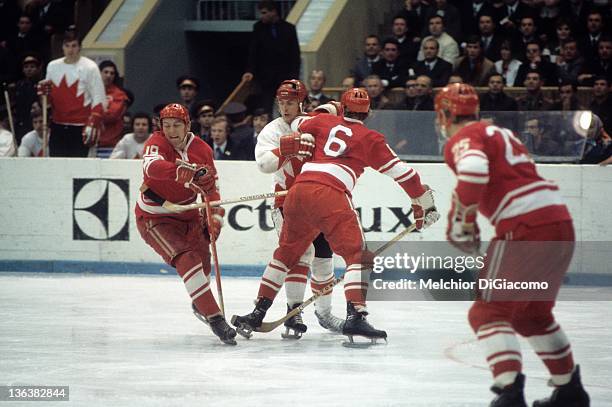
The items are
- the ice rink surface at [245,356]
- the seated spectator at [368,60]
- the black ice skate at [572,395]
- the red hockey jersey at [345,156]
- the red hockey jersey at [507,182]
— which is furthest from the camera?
the seated spectator at [368,60]

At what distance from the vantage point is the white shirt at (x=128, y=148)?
36.2 ft

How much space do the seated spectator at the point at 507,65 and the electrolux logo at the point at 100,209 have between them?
3879 millimetres

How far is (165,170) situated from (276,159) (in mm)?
632

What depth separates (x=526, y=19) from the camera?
1198 centimetres

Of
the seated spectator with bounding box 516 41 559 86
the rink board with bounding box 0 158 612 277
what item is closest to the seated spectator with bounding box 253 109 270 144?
the rink board with bounding box 0 158 612 277

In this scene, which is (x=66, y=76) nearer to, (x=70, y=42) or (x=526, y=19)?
(x=70, y=42)

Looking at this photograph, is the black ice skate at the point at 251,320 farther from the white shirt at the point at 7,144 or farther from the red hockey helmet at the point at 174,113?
the white shirt at the point at 7,144

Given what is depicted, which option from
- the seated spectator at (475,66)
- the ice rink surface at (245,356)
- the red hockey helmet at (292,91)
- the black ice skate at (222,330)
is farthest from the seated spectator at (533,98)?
the black ice skate at (222,330)

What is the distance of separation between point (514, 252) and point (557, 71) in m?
7.01

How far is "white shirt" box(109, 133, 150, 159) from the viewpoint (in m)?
11.0

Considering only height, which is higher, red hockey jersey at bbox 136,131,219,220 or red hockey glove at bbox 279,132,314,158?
red hockey glove at bbox 279,132,314,158

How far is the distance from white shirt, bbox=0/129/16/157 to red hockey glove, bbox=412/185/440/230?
5.49 metres

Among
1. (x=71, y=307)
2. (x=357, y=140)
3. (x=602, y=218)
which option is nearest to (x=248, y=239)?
(x=71, y=307)

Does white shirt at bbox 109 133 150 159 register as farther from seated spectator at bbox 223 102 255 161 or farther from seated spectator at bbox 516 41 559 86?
seated spectator at bbox 516 41 559 86
